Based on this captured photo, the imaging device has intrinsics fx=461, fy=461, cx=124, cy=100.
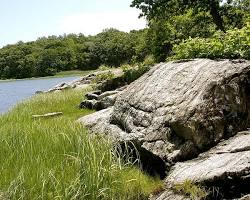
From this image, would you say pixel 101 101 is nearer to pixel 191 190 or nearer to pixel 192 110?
pixel 192 110

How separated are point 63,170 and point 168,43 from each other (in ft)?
116

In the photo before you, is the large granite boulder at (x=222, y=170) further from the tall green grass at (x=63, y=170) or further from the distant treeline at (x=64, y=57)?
the distant treeline at (x=64, y=57)

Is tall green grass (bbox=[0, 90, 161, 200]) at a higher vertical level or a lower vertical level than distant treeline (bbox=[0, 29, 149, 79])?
higher

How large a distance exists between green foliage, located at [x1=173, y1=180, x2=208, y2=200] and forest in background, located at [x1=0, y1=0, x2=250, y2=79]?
468cm

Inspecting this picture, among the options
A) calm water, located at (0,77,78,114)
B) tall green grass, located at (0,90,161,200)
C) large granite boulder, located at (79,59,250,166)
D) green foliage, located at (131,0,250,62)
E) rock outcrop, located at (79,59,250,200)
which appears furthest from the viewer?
calm water, located at (0,77,78,114)

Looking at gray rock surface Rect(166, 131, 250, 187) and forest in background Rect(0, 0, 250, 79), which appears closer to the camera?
gray rock surface Rect(166, 131, 250, 187)

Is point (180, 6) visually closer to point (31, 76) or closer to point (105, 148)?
point (105, 148)

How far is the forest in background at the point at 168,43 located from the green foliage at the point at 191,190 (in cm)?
468

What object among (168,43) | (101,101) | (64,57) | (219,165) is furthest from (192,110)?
(64,57)

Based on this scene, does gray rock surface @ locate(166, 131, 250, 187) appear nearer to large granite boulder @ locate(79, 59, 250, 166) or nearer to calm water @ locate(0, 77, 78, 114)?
large granite boulder @ locate(79, 59, 250, 166)

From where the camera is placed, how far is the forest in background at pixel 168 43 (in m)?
13.7

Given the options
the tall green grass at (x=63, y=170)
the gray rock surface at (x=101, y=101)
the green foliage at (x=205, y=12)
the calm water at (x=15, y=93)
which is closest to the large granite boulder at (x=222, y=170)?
the tall green grass at (x=63, y=170)

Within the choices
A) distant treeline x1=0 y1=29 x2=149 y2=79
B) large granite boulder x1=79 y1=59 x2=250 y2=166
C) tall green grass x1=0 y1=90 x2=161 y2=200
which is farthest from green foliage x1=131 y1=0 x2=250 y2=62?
distant treeline x1=0 y1=29 x2=149 y2=79

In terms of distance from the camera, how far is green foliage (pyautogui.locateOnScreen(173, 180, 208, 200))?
8.25 m
